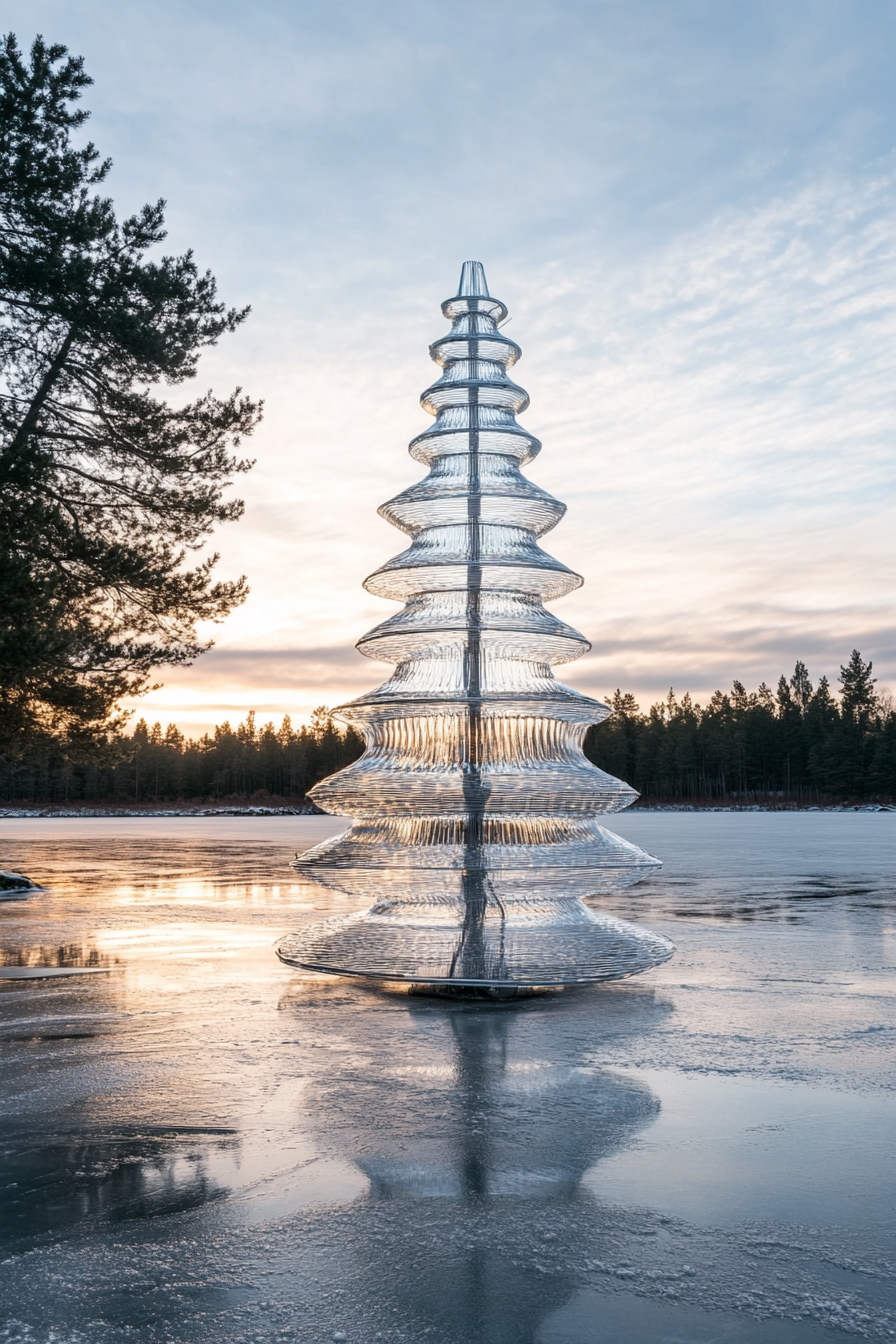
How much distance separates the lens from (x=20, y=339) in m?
16.6

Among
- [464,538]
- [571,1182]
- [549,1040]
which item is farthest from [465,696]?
[571,1182]

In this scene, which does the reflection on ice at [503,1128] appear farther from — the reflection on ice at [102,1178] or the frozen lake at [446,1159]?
the reflection on ice at [102,1178]

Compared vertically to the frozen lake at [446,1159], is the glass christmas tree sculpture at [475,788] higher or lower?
higher

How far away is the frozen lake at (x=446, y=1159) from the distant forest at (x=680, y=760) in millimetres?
98105

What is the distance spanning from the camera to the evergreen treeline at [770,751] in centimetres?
12738

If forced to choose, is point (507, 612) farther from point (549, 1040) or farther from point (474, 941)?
point (549, 1040)

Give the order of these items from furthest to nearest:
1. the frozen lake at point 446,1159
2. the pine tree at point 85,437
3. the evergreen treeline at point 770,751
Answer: the evergreen treeline at point 770,751 → the pine tree at point 85,437 → the frozen lake at point 446,1159

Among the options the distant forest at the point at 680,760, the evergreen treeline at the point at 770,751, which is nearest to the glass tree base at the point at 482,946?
the distant forest at the point at 680,760

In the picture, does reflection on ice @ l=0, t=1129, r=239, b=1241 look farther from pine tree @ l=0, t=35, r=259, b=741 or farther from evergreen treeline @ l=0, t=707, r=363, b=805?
evergreen treeline @ l=0, t=707, r=363, b=805


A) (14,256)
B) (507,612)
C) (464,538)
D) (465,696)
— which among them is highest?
(14,256)

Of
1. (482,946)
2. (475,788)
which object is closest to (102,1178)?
(475,788)

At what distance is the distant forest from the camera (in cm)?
12950

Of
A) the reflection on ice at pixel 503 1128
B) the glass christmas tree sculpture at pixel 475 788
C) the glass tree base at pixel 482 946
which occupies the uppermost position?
the glass christmas tree sculpture at pixel 475 788

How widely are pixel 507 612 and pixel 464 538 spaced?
1.07m
